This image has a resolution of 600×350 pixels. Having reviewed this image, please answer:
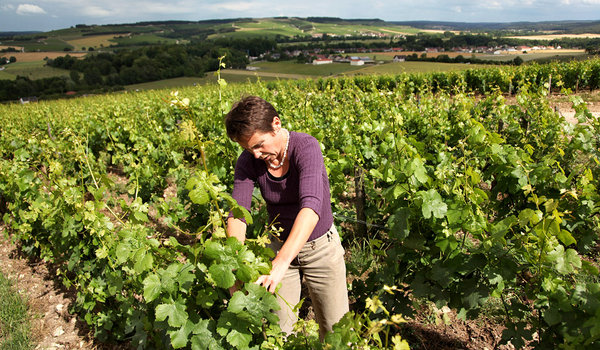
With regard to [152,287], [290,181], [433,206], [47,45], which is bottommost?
[152,287]

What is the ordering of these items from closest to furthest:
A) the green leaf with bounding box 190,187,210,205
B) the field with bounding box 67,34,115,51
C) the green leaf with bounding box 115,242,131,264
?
the green leaf with bounding box 190,187,210,205
the green leaf with bounding box 115,242,131,264
the field with bounding box 67,34,115,51

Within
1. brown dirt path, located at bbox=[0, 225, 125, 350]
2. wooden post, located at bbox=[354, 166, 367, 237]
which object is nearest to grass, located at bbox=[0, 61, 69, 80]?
brown dirt path, located at bbox=[0, 225, 125, 350]

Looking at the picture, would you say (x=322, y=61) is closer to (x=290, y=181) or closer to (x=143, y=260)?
(x=290, y=181)

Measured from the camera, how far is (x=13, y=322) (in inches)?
131

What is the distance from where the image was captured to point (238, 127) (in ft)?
5.76

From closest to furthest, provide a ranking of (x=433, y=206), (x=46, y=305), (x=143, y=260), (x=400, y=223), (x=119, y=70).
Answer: (x=143, y=260) < (x=433, y=206) < (x=400, y=223) < (x=46, y=305) < (x=119, y=70)

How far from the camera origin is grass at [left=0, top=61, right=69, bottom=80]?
49125 millimetres

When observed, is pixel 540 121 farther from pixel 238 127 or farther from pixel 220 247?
pixel 220 247

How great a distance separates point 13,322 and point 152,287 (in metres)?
2.76

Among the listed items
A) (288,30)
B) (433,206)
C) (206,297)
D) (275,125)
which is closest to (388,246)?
(433,206)

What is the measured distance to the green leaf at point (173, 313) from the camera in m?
1.58

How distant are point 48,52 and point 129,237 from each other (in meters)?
85.4

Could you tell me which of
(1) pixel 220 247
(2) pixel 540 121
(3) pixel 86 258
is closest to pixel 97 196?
(3) pixel 86 258

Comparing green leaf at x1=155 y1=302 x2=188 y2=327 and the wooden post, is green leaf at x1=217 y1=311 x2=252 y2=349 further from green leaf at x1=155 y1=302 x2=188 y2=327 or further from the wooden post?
the wooden post
